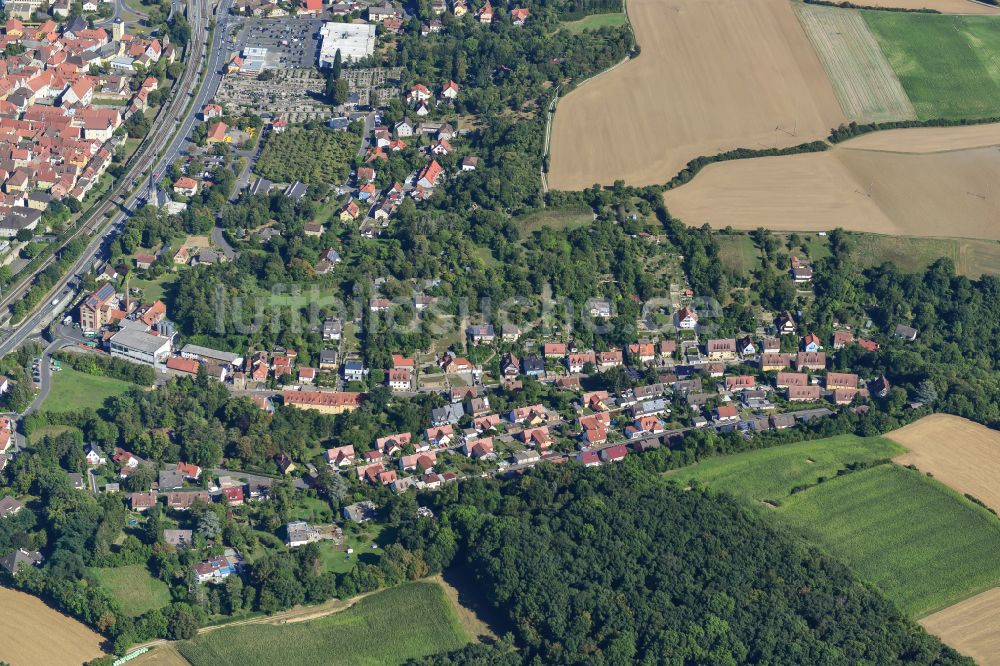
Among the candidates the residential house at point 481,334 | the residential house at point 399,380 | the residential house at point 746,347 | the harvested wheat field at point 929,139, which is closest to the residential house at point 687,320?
the residential house at point 746,347

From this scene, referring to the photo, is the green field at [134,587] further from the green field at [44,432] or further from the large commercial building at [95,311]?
the large commercial building at [95,311]

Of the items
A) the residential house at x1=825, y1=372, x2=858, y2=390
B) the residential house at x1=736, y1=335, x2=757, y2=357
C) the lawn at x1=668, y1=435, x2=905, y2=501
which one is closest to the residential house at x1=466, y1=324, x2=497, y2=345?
the residential house at x1=736, y1=335, x2=757, y2=357

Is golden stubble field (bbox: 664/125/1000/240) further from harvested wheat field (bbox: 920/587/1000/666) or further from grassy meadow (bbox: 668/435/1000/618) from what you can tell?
harvested wheat field (bbox: 920/587/1000/666)

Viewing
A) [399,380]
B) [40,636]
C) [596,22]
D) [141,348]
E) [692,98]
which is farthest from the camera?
[596,22]

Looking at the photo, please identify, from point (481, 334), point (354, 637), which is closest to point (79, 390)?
point (481, 334)

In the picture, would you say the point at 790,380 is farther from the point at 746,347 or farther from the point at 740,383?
the point at 746,347

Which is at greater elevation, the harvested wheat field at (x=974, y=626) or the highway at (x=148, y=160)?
the highway at (x=148, y=160)
